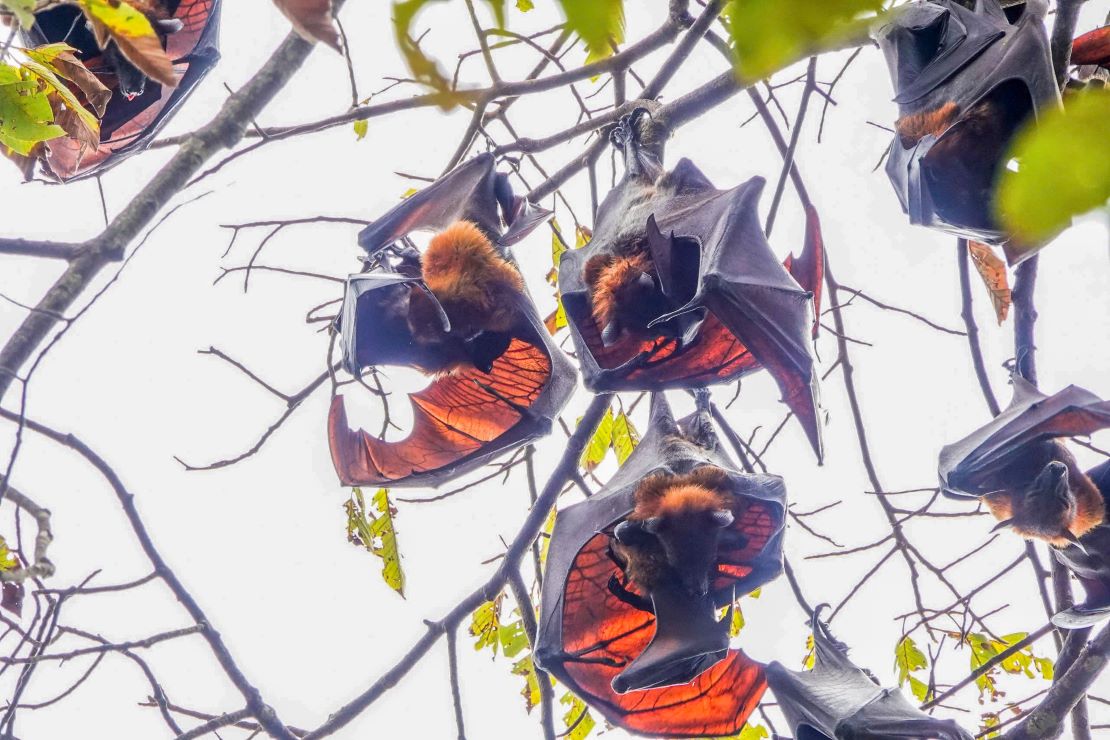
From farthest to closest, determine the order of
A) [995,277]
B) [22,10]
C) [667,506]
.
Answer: [995,277], [667,506], [22,10]

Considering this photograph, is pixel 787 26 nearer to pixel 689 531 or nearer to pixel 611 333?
Result: pixel 611 333

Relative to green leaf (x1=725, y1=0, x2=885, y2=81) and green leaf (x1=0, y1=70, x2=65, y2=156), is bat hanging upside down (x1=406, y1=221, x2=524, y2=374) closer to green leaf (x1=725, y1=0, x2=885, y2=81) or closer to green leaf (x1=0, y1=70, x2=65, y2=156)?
green leaf (x1=0, y1=70, x2=65, y2=156)

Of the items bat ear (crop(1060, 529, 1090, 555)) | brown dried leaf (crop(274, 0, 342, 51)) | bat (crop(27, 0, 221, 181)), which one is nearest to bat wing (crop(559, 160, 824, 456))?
bat ear (crop(1060, 529, 1090, 555))

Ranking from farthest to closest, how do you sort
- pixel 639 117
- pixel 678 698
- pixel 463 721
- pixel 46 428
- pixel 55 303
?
pixel 678 698, pixel 639 117, pixel 463 721, pixel 46 428, pixel 55 303

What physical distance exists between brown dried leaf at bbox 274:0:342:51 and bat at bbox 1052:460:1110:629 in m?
3.48

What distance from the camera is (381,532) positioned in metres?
4.54

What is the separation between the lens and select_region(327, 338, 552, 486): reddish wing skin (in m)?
4.19

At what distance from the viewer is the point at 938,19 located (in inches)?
153

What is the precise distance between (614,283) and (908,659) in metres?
2.58

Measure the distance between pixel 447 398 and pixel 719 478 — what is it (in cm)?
129

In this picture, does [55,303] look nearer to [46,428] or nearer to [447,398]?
[46,428]

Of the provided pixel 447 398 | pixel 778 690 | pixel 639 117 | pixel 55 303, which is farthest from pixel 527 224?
pixel 778 690

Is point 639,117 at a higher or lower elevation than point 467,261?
higher

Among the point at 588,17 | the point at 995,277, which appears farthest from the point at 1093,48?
the point at 588,17
